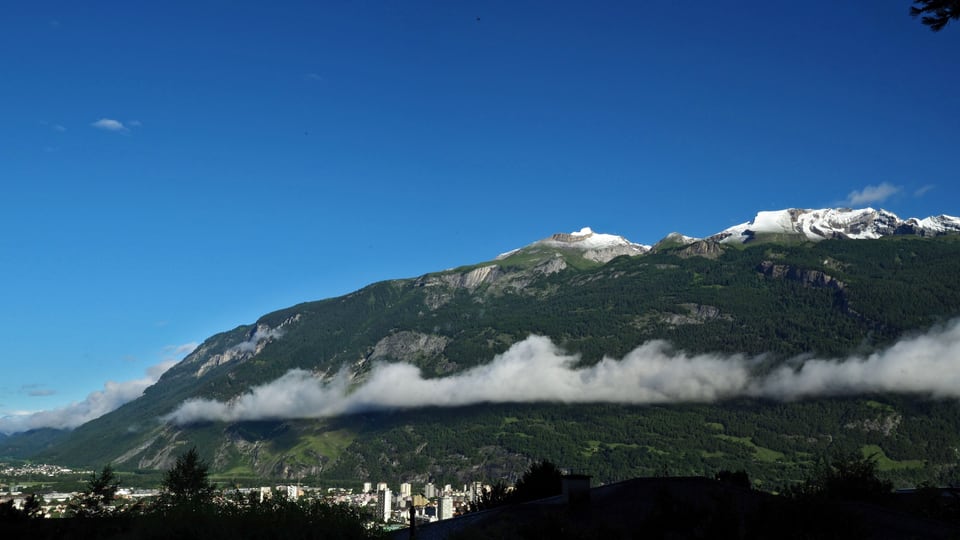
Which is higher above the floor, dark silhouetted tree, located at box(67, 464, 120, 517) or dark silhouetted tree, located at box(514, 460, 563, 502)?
dark silhouetted tree, located at box(67, 464, 120, 517)

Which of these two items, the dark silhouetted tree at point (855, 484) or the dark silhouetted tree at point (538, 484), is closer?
the dark silhouetted tree at point (855, 484)

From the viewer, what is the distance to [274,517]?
112ft

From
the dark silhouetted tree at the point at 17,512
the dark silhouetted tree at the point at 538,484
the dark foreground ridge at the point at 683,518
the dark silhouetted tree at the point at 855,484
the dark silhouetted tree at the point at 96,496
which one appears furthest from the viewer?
the dark silhouetted tree at the point at 96,496

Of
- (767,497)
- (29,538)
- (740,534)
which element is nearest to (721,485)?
(767,497)

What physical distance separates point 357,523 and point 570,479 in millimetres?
11561

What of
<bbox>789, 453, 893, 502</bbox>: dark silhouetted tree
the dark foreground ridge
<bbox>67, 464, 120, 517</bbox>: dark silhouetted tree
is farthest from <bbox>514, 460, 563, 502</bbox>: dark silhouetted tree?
the dark foreground ridge

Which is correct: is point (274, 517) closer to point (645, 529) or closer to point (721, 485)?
point (645, 529)

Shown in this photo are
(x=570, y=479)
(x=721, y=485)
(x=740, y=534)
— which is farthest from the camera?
(x=570, y=479)

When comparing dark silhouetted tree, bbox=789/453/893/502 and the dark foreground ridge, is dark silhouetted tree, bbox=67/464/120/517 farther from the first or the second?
dark silhouetted tree, bbox=789/453/893/502

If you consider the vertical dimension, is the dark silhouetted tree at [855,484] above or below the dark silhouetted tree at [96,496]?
below

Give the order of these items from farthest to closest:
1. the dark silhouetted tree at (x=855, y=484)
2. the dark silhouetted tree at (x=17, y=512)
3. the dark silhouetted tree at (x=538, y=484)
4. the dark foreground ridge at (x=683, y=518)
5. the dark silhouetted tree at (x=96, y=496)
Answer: the dark silhouetted tree at (x=96, y=496), the dark silhouetted tree at (x=538, y=484), the dark silhouetted tree at (x=855, y=484), the dark silhouetted tree at (x=17, y=512), the dark foreground ridge at (x=683, y=518)

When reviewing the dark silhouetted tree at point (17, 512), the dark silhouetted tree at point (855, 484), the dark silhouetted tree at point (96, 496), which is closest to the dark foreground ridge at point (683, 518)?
the dark silhouetted tree at point (855, 484)

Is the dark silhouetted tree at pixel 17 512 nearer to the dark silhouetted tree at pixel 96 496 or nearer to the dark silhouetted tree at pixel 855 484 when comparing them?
the dark silhouetted tree at pixel 96 496

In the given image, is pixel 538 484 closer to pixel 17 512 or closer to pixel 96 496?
pixel 17 512
